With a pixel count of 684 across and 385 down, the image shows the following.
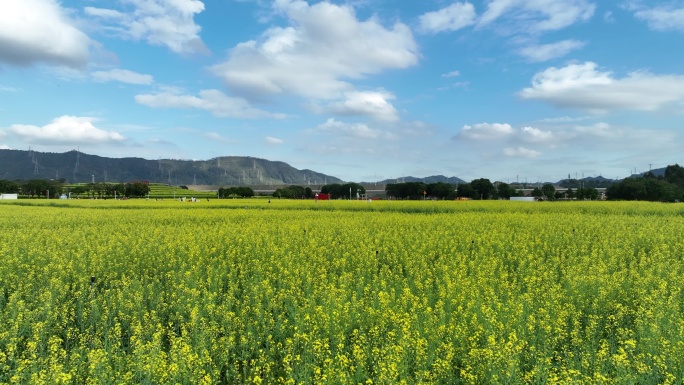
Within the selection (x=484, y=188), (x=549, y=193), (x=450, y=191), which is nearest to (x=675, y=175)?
(x=549, y=193)

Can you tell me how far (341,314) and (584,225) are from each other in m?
21.7

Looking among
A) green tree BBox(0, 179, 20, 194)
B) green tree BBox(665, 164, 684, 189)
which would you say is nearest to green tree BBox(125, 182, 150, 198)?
green tree BBox(0, 179, 20, 194)

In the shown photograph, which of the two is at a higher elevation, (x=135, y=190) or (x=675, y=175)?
(x=675, y=175)

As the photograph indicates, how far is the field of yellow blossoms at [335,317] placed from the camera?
5590 mm

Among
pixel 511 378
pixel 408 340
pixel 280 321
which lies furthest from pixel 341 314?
pixel 511 378

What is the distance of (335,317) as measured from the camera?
7.15 m

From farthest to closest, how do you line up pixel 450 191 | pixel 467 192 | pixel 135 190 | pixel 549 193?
1. pixel 549 193
2. pixel 467 192
3. pixel 450 191
4. pixel 135 190

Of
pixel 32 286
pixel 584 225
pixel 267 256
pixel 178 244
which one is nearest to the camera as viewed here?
pixel 32 286

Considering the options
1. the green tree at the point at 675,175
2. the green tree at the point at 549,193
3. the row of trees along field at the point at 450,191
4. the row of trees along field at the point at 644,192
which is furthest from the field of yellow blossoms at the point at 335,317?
the green tree at the point at 675,175

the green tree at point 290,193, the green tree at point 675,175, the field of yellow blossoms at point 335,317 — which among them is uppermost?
the green tree at point 675,175

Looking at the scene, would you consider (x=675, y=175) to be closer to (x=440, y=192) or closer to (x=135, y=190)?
(x=440, y=192)

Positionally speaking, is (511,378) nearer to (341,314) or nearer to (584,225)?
(341,314)

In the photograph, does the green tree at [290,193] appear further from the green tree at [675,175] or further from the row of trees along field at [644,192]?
the green tree at [675,175]

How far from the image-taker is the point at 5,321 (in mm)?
8281
